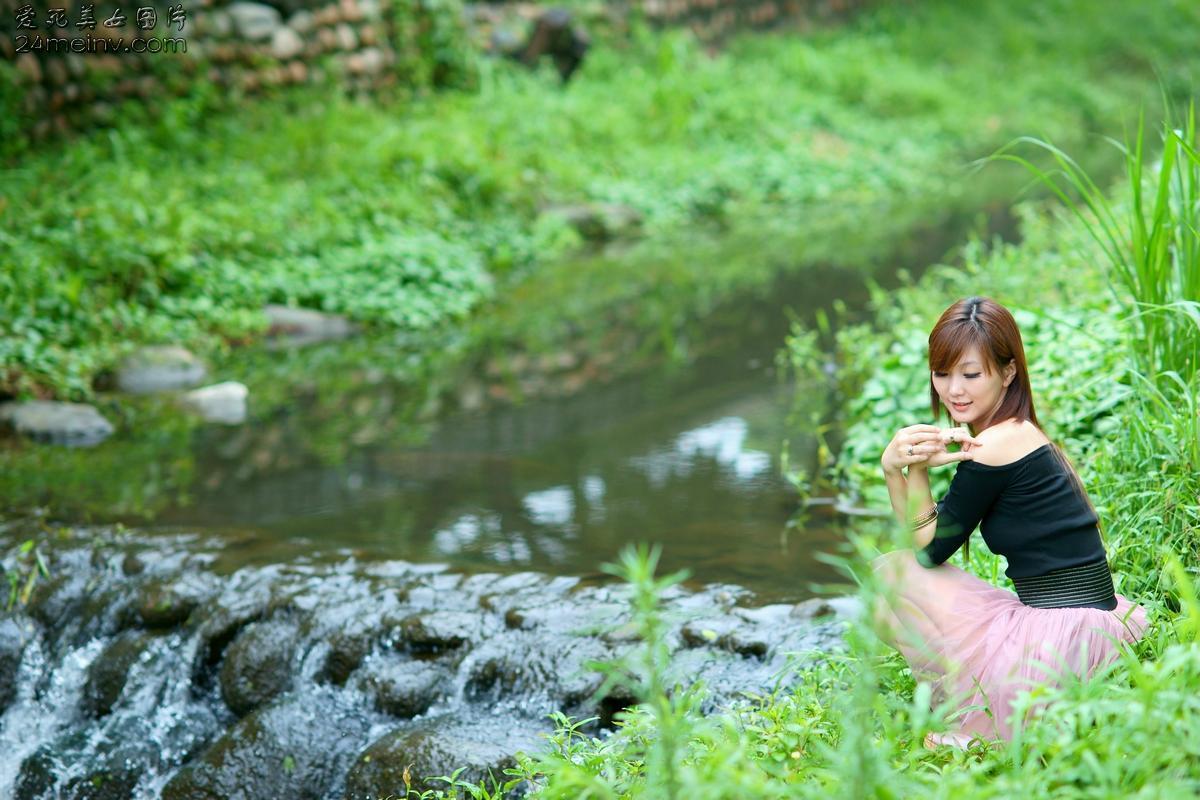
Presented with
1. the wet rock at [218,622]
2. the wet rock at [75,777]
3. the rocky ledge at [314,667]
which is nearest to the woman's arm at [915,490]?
the rocky ledge at [314,667]

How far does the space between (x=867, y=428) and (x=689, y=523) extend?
2.69 feet

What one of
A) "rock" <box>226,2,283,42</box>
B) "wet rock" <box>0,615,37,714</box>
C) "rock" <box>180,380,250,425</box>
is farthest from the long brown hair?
"rock" <box>226,2,283,42</box>

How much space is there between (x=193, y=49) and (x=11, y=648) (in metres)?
7.61

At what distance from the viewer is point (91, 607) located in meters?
4.39

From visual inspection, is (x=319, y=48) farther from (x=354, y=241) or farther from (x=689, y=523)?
(x=689, y=523)

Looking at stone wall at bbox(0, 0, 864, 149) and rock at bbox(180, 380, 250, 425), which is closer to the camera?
rock at bbox(180, 380, 250, 425)

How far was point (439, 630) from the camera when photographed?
3.97 meters

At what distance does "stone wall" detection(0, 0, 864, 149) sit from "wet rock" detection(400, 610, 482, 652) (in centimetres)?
650

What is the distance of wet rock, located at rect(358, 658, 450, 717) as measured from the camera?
3832 millimetres

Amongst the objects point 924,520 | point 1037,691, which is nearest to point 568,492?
point 924,520

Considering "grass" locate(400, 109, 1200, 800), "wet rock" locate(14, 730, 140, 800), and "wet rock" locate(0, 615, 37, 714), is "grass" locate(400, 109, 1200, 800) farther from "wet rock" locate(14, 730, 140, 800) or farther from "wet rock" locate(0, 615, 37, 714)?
"wet rock" locate(0, 615, 37, 714)

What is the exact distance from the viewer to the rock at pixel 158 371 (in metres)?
6.71

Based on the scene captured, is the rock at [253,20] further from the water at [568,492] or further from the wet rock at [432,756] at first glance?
the wet rock at [432,756]

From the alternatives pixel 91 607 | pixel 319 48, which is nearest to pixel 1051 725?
pixel 91 607
